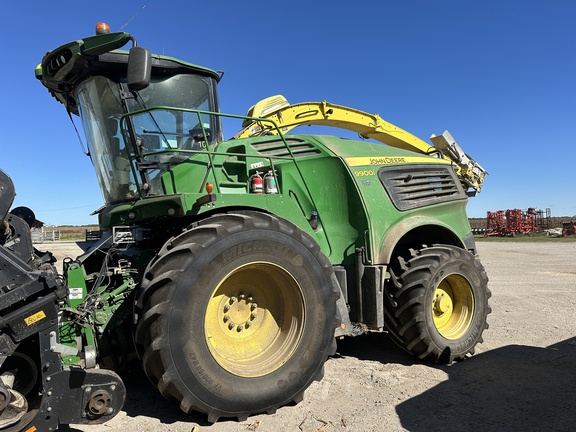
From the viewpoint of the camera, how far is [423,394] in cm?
384

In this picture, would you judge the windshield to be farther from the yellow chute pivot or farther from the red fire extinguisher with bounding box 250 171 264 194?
the yellow chute pivot

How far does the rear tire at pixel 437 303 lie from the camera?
4551 mm

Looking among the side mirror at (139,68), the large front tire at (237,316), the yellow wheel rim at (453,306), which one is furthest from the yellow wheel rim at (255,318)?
the yellow wheel rim at (453,306)

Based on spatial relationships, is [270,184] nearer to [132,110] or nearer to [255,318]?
[255,318]

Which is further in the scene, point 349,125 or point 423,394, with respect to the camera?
point 349,125

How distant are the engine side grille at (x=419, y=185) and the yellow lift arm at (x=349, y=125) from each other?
1279mm

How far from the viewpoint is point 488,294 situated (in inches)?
207

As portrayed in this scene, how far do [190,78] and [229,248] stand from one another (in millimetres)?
2238

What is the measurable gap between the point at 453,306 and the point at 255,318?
8.92ft

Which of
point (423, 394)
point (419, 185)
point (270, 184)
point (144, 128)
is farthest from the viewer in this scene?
point (419, 185)

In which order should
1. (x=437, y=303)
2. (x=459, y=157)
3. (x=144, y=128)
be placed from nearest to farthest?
(x=144, y=128) → (x=437, y=303) → (x=459, y=157)

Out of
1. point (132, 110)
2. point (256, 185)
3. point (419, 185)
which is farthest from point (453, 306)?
point (132, 110)

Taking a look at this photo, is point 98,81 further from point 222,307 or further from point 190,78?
point 222,307

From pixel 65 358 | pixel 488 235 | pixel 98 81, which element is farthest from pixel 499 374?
pixel 488 235
